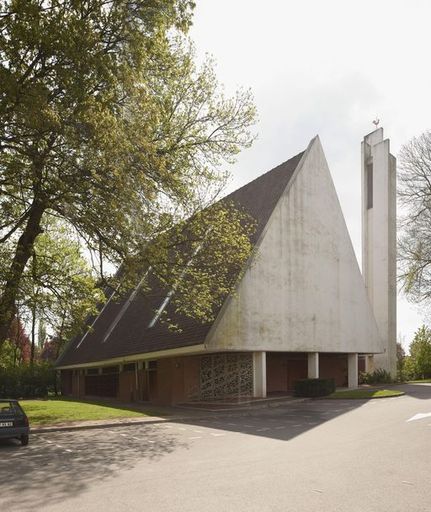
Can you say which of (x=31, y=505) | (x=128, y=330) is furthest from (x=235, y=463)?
(x=128, y=330)

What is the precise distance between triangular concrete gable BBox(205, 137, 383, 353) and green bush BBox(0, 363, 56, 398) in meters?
25.8

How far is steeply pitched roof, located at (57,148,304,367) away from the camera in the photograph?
24.7m

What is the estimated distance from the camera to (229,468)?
9.38 metres

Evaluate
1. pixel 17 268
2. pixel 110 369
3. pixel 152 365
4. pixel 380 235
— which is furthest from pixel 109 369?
pixel 380 235

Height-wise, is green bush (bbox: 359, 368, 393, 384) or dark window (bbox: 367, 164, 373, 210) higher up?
dark window (bbox: 367, 164, 373, 210)

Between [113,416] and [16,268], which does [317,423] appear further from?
[16,268]

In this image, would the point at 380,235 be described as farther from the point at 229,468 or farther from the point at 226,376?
the point at 229,468

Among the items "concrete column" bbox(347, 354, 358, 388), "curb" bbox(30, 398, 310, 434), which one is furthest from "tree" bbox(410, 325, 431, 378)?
"curb" bbox(30, 398, 310, 434)

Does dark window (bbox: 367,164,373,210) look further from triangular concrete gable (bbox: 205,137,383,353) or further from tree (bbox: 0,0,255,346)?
tree (bbox: 0,0,255,346)

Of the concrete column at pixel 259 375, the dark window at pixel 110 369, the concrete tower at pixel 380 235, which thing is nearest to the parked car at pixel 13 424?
the concrete column at pixel 259 375

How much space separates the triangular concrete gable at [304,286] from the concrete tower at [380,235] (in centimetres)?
477

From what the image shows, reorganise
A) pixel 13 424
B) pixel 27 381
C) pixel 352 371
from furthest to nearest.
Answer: pixel 27 381, pixel 352 371, pixel 13 424

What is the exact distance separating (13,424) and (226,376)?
46.7ft

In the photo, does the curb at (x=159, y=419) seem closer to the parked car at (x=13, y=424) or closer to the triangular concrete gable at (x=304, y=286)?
the parked car at (x=13, y=424)
